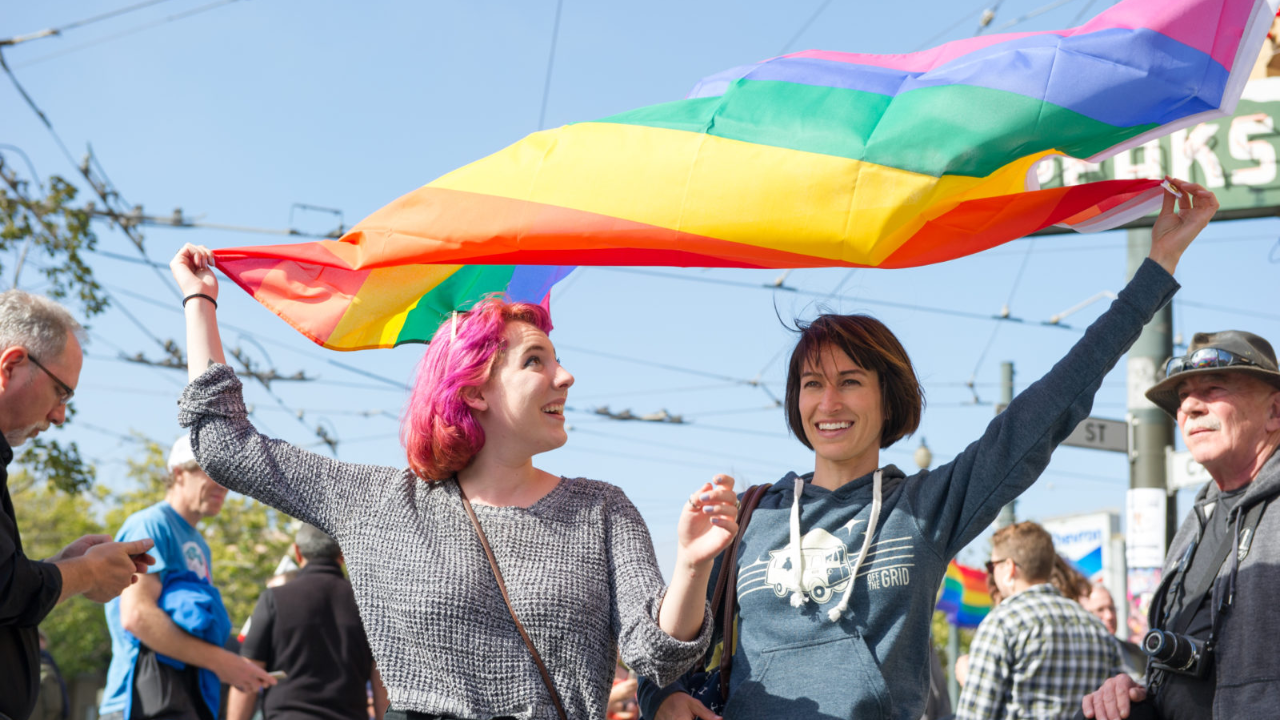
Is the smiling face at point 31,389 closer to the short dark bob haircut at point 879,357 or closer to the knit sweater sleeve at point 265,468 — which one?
the knit sweater sleeve at point 265,468

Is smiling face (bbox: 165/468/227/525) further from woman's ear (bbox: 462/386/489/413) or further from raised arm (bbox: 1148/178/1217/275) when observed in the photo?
raised arm (bbox: 1148/178/1217/275)

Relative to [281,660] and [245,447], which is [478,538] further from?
[281,660]

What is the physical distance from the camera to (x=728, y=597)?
3191 millimetres

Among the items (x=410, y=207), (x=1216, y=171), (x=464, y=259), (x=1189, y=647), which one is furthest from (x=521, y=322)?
(x=1216, y=171)

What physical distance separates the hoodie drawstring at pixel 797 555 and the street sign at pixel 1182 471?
16.7 ft

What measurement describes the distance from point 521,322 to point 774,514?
36.0 inches

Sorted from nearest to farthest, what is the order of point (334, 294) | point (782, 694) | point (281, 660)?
point (782, 694), point (334, 294), point (281, 660)

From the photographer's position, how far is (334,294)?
3.64 m

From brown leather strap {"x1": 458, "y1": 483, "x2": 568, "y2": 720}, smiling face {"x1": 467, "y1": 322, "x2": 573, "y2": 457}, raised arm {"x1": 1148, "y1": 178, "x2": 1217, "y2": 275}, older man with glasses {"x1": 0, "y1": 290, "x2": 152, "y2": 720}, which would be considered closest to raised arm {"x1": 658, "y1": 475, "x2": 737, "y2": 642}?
brown leather strap {"x1": 458, "y1": 483, "x2": 568, "y2": 720}

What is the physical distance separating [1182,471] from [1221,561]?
4.62m

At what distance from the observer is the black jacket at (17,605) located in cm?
318

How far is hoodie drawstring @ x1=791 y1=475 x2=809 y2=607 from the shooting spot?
9.94 ft

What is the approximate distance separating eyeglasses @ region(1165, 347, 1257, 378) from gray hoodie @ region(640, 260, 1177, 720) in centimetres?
83

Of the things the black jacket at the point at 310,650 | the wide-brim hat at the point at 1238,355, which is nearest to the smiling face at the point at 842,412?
the wide-brim hat at the point at 1238,355
